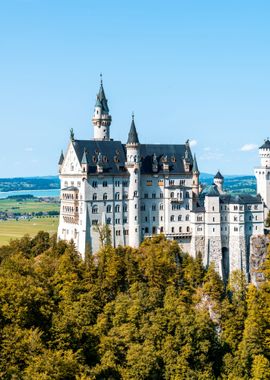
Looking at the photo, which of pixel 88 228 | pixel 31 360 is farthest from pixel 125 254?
pixel 31 360

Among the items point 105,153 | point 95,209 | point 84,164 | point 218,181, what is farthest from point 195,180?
point 84,164

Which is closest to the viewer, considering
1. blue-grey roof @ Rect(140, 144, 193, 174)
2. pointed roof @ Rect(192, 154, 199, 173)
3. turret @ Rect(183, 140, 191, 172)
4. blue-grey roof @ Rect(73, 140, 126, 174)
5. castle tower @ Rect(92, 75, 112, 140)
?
blue-grey roof @ Rect(73, 140, 126, 174)

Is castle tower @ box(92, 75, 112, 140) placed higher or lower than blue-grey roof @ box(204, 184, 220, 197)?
higher

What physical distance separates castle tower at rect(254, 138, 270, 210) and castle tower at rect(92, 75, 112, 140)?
27.0 meters

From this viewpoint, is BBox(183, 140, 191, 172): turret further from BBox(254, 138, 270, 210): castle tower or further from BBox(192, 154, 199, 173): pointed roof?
BBox(254, 138, 270, 210): castle tower

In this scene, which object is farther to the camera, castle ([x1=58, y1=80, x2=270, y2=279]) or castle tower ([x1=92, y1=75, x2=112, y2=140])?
castle tower ([x1=92, y1=75, x2=112, y2=140])

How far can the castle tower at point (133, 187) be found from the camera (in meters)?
109

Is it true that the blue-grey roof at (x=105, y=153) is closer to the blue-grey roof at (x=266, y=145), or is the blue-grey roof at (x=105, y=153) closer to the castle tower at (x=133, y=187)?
the castle tower at (x=133, y=187)

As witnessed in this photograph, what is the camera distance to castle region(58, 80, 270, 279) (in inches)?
4216

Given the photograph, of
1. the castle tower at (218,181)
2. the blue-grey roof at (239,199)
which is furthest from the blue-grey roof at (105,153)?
the castle tower at (218,181)

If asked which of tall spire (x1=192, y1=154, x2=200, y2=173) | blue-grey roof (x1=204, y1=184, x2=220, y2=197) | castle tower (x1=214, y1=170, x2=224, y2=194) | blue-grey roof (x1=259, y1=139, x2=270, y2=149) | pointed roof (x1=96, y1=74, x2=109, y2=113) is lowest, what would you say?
blue-grey roof (x1=204, y1=184, x2=220, y2=197)

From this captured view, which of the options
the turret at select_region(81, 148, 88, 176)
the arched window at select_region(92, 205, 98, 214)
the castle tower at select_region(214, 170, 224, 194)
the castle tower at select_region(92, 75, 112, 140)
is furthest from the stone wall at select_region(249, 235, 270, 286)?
the castle tower at select_region(92, 75, 112, 140)

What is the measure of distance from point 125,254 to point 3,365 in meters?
32.1

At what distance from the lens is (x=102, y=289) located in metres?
99.6
